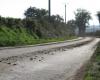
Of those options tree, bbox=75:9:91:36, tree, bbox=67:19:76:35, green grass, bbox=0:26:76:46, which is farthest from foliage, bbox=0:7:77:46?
tree, bbox=75:9:91:36

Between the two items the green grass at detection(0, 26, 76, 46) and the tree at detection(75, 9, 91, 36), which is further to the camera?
the tree at detection(75, 9, 91, 36)

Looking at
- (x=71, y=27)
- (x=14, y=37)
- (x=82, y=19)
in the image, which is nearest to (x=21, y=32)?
(x=14, y=37)

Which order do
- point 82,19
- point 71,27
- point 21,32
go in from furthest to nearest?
point 82,19 → point 71,27 → point 21,32

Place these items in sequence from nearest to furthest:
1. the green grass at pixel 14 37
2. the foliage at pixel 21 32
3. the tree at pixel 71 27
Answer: the green grass at pixel 14 37 < the foliage at pixel 21 32 < the tree at pixel 71 27

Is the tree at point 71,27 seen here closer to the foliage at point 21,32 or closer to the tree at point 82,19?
the tree at point 82,19

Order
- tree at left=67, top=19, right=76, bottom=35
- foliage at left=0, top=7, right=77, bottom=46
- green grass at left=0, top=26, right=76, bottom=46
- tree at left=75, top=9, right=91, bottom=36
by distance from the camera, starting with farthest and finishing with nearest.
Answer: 1. tree at left=75, top=9, right=91, bottom=36
2. tree at left=67, top=19, right=76, bottom=35
3. foliage at left=0, top=7, right=77, bottom=46
4. green grass at left=0, top=26, right=76, bottom=46

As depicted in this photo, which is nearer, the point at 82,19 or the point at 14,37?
the point at 14,37

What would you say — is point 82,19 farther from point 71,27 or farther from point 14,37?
point 14,37

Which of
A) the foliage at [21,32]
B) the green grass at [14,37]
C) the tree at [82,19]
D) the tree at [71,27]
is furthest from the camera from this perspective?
the tree at [82,19]

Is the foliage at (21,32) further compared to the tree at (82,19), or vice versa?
the tree at (82,19)

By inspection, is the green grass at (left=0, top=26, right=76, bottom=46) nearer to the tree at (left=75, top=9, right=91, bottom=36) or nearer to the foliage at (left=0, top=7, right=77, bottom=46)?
the foliage at (left=0, top=7, right=77, bottom=46)

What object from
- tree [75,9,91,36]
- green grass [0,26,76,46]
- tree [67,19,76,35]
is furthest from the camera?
tree [75,9,91,36]

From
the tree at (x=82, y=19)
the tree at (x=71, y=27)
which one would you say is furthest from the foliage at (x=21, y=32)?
the tree at (x=82, y=19)

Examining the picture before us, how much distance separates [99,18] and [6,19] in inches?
3292
